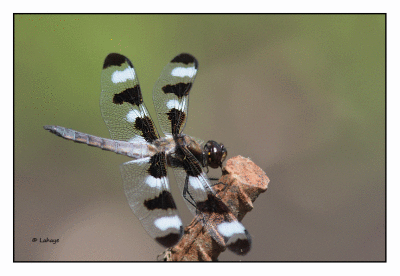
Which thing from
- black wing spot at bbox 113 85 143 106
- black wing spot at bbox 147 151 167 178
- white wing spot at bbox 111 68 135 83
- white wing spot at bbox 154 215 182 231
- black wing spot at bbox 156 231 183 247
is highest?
white wing spot at bbox 111 68 135 83

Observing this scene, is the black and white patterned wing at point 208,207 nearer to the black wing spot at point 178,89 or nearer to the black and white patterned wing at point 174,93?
the black and white patterned wing at point 174,93

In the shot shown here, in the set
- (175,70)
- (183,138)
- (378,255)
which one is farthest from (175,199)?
(378,255)

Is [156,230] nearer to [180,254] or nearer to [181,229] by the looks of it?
[181,229]

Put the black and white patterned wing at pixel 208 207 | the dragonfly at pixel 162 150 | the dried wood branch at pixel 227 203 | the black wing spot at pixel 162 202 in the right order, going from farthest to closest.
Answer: the black wing spot at pixel 162 202 → the dragonfly at pixel 162 150 → the black and white patterned wing at pixel 208 207 → the dried wood branch at pixel 227 203

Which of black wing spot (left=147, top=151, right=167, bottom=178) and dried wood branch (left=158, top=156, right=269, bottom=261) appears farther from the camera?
Result: black wing spot (left=147, top=151, right=167, bottom=178)

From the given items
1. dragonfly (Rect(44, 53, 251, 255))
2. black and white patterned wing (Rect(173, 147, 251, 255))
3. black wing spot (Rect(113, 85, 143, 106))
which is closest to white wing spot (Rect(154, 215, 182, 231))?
dragonfly (Rect(44, 53, 251, 255))

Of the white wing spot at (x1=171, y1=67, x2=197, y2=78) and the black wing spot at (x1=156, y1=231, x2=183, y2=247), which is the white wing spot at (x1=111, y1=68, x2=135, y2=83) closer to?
the white wing spot at (x1=171, y1=67, x2=197, y2=78)

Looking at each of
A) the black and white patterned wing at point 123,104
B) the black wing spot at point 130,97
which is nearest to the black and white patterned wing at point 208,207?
the black and white patterned wing at point 123,104
